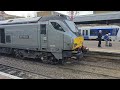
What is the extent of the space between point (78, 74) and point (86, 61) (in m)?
4.02

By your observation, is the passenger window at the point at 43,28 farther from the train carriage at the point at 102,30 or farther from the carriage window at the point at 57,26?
the train carriage at the point at 102,30

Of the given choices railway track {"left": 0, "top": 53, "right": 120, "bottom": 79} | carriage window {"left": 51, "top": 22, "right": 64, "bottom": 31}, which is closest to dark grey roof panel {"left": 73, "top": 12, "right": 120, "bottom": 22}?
railway track {"left": 0, "top": 53, "right": 120, "bottom": 79}

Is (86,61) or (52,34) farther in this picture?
(86,61)

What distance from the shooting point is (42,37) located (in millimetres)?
12352

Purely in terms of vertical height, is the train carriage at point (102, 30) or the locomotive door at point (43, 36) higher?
the train carriage at point (102, 30)

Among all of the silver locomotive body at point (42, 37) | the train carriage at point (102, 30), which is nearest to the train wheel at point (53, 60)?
the silver locomotive body at point (42, 37)

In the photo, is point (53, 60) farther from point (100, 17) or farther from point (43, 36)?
point (100, 17)

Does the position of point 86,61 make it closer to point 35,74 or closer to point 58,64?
point 58,64

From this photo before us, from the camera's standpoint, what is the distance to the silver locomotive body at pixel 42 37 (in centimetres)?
1150

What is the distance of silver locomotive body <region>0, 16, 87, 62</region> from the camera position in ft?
37.7

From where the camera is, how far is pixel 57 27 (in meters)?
11.7

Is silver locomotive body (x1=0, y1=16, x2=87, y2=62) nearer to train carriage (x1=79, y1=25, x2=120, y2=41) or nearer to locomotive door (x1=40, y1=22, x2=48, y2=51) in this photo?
locomotive door (x1=40, y1=22, x2=48, y2=51)
